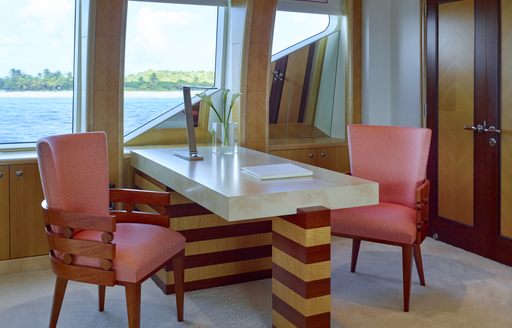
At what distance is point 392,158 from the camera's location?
387 cm

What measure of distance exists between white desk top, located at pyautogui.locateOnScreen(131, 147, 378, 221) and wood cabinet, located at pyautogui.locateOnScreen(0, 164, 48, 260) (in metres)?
1.14

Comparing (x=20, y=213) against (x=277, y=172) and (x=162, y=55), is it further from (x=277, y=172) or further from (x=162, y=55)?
(x=277, y=172)

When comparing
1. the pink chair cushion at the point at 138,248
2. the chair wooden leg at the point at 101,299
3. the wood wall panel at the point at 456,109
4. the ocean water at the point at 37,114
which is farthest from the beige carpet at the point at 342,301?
the ocean water at the point at 37,114

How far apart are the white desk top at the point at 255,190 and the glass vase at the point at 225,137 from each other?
518mm

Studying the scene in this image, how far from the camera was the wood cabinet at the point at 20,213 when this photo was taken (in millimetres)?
4031

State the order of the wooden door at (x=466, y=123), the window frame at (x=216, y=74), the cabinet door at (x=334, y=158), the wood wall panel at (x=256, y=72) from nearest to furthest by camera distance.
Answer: the wooden door at (x=466, y=123)
the wood wall panel at (x=256, y=72)
the window frame at (x=216, y=74)
the cabinet door at (x=334, y=158)

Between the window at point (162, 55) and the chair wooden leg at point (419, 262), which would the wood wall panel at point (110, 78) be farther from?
the chair wooden leg at point (419, 262)

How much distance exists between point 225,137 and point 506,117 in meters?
2.02

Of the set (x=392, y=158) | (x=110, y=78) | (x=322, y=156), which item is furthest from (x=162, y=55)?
(x=392, y=158)

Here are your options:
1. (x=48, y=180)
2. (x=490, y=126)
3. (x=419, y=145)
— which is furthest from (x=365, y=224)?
(x=48, y=180)

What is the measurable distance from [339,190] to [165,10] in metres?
2.64

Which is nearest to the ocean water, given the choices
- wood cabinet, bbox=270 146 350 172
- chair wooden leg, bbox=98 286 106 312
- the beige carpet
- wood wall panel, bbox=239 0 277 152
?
wood wall panel, bbox=239 0 277 152

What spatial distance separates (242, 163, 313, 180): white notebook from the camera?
305cm

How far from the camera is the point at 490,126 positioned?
13.9 feet
